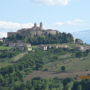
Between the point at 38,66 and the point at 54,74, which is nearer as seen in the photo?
the point at 54,74

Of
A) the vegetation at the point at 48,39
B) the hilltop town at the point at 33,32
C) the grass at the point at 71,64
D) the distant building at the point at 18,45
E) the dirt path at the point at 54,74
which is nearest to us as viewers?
the dirt path at the point at 54,74

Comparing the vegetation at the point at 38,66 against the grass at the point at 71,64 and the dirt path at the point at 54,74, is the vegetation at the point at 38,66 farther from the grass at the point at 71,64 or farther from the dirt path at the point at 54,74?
the dirt path at the point at 54,74

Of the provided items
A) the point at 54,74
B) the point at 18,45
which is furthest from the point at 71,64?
the point at 18,45

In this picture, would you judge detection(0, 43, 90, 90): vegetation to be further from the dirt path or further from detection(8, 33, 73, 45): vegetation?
detection(8, 33, 73, 45): vegetation

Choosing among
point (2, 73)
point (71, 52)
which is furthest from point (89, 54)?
point (2, 73)

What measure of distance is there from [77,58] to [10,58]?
2287cm

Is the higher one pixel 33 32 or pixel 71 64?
pixel 33 32

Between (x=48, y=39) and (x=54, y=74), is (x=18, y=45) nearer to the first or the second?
(x=48, y=39)

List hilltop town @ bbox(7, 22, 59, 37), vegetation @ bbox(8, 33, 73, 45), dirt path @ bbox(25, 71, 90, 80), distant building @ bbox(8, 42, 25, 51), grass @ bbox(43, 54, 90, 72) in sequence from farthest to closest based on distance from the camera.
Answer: hilltop town @ bbox(7, 22, 59, 37)
vegetation @ bbox(8, 33, 73, 45)
distant building @ bbox(8, 42, 25, 51)
grass @ bbox(43, 54, 90, 72)
dirt path @ bbox(25, 71, 90, 80)

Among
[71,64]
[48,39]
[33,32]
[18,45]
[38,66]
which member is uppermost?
[33,32]

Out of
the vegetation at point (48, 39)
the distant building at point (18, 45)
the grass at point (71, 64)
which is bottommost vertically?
the grass at point (71, 64)

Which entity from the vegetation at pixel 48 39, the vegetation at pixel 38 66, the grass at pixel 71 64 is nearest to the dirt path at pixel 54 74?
the vegetation at pixel 38 66

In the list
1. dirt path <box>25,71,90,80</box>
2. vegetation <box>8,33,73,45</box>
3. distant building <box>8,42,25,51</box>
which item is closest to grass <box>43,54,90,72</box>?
dirt path <box>25,71,90,80</box>

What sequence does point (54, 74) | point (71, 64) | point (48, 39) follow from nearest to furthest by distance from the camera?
1. point (54, 74)
2. point (71, 64)
3. point (48, 39)
